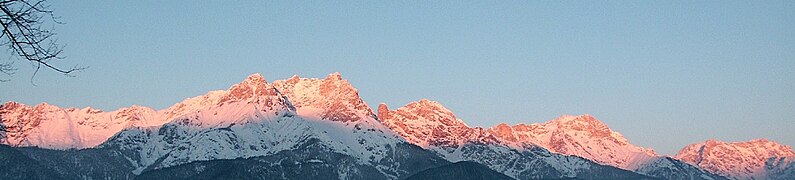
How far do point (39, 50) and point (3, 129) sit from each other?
1.94 meters

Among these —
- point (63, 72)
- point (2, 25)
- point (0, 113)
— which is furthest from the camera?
point (0, 113)

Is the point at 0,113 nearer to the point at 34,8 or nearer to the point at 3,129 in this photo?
the point at 3,129

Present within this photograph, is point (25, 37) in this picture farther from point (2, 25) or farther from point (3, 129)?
point (3, 129)

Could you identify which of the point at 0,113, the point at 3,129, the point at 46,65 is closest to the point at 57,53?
the point at 46,65

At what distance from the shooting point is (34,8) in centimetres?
1967

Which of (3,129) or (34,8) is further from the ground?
(34,8)

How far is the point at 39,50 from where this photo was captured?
19891 millimetres

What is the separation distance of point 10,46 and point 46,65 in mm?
800

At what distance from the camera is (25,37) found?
64.4ft

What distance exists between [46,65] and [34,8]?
0.98m

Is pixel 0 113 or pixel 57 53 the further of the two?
pixel 0 113

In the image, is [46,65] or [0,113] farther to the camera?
[0,113]

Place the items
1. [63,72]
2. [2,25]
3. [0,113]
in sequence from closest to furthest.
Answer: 1. [2,25]
2. [63,72]
3. [0,113]

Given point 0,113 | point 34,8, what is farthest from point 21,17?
point 0,113
